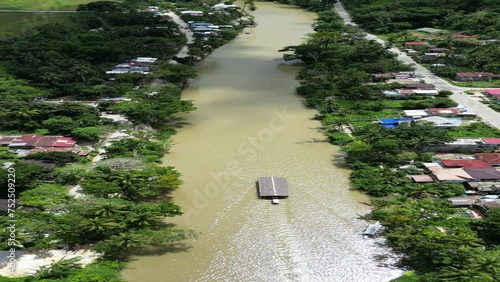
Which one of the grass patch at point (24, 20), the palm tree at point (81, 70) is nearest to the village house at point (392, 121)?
the palm tree at point (81, 70)

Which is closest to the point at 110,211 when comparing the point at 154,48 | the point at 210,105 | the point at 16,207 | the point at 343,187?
the point at 16,207

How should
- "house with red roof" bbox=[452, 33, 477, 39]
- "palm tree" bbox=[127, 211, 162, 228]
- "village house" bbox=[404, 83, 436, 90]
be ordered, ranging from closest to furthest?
"palm tree" bbox=[127, 211, 162, 228] < "village house" bbox=[404, 83, 436, 90] < "house with red roof" bbox=[452, 33, 477, 39]

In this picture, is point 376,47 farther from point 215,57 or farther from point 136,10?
point 136,10

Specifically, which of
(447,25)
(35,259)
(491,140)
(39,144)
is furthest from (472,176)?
(447,25)

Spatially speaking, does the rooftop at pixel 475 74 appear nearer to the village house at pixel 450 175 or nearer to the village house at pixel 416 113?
the village house at pixel 416 113

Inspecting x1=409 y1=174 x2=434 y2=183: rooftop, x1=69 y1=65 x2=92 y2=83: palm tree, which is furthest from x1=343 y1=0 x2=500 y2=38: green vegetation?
x1=409 y1=174 x2=434 y2=183: rooftop

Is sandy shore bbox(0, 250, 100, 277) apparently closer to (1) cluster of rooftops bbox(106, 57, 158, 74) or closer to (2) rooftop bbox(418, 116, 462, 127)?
(2) rooftop bbox(418, 116, 462, 127)

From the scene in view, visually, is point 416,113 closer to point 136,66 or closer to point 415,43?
point 415,43
